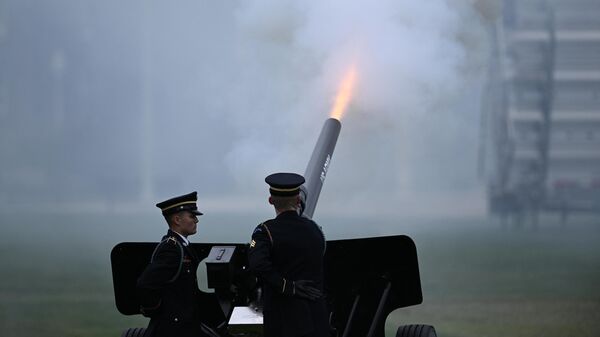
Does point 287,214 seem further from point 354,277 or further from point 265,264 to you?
point 354,277

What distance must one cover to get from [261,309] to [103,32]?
24.7 feet

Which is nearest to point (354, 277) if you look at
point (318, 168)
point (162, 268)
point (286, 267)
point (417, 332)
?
point (417, 332)

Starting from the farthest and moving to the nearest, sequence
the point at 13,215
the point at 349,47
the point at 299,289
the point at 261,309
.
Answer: the point at 13,215, the point at 349,47, the point at 261,309, the point at 299,289

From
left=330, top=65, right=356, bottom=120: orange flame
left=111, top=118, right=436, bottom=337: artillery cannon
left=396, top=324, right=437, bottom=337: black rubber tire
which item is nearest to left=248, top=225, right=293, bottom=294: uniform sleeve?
left=111, top=118, right=436, bottom=337: artillery cannon

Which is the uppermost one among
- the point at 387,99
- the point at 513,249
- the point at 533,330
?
the point at 387,99

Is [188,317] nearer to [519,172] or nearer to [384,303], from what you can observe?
[384,303]

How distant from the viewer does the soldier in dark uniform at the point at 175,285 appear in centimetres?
723

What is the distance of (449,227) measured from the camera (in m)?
14.4

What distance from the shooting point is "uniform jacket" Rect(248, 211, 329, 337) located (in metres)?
7.07

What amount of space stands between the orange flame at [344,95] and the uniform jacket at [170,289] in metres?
3.50

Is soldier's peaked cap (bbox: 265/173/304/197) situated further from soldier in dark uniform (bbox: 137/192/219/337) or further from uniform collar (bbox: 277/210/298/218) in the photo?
soldier in dark uniform (bbox: 137/192/219/337)

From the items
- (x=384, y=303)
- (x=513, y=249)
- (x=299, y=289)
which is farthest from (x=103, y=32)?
(x=299, y=289)

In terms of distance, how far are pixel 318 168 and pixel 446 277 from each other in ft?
19.8

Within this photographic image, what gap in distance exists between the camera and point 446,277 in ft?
49.5
